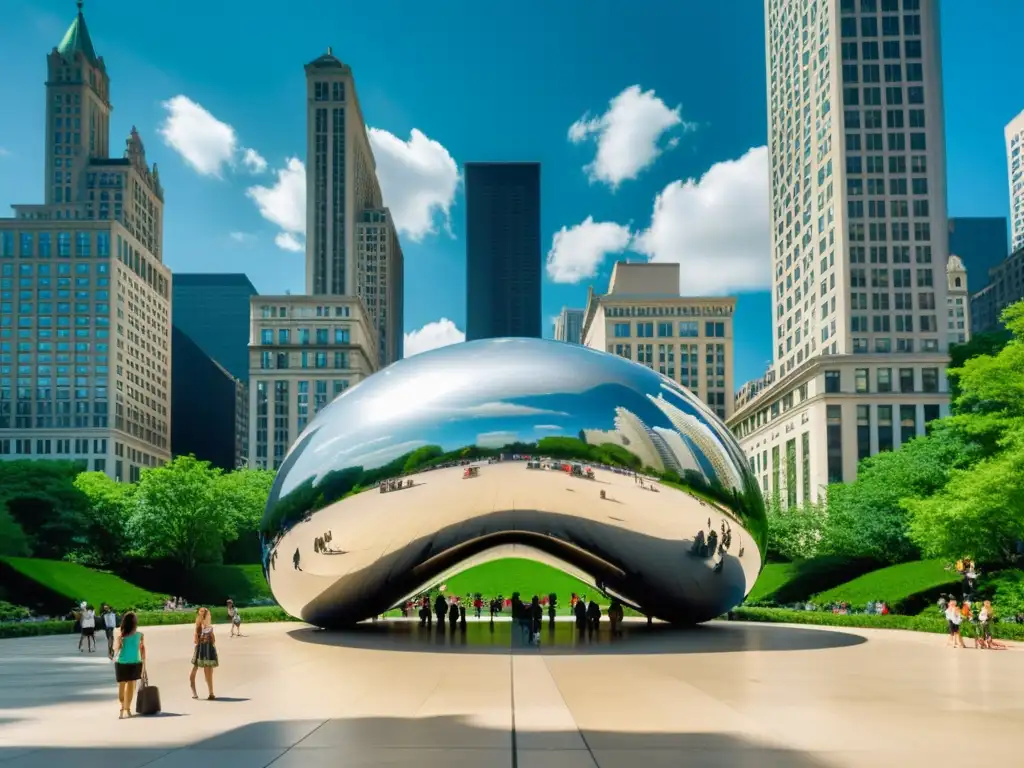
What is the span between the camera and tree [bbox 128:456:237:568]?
195ft

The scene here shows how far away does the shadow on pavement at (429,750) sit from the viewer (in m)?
8.62

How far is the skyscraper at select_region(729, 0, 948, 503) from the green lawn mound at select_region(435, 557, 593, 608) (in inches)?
1119

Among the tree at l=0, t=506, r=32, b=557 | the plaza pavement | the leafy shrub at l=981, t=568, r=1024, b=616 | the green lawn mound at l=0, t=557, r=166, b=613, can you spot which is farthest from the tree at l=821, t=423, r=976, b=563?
the tree at l=0, t=506, r=32, b=557

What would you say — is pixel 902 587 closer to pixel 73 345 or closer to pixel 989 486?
pixel 989 486

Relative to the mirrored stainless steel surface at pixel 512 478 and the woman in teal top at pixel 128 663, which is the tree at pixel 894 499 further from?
the woman in teal top at pixel 128 663

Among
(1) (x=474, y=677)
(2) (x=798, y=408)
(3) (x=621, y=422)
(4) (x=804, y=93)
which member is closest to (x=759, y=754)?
(1) (x=474, y=677)

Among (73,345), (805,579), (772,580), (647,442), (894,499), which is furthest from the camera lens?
(73,345)

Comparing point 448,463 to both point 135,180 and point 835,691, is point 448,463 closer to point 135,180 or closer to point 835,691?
point 835,691

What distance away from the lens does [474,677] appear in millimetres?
15305

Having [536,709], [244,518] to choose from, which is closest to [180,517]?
[244,518]

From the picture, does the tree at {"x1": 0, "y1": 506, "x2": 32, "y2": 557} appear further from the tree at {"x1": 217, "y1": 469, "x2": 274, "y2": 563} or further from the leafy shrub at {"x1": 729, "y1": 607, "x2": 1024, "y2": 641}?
the leafy shrub at {"x1": 729, "y1": 607, "x2": 1024, "y2": 641}

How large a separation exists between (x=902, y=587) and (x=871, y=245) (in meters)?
51.0

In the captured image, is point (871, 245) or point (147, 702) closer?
point (147, 702)

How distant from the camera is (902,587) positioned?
38.9m
